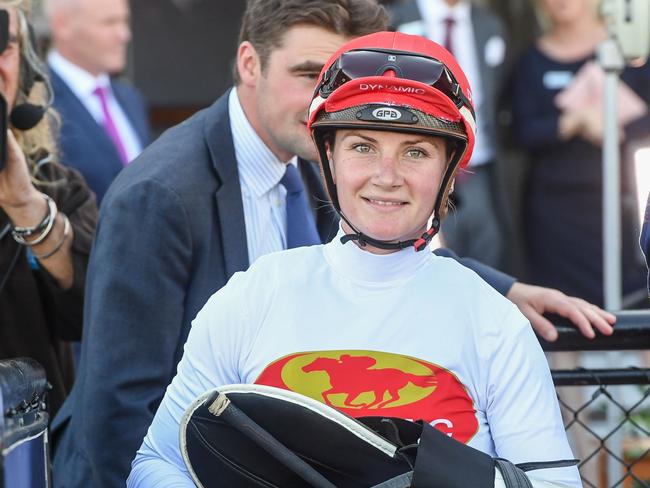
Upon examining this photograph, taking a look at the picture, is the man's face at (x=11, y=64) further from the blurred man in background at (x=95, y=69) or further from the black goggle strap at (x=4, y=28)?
the blurred man in background at (x=95, y=69)

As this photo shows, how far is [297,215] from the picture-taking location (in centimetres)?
360

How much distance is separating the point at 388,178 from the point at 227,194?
918mm

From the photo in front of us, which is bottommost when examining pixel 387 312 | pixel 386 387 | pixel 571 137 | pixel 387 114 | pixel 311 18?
pixel 571 137

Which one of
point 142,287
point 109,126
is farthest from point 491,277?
point 109,126

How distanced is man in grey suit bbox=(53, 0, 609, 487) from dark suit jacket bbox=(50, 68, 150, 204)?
2.13m

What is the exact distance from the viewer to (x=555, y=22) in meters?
6.92

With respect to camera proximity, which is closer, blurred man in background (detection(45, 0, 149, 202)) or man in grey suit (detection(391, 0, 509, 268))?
blurred man in background (detection(45, 0, 149, 202))

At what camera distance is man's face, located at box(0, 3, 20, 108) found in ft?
12.0

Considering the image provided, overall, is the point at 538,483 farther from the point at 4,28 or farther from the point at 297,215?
the point at 4,28

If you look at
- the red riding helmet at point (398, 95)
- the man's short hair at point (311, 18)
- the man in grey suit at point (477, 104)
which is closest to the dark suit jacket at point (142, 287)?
the man's short hair at point (311, 18)

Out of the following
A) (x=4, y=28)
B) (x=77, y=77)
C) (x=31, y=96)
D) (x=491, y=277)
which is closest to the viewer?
(x=491, y=277)

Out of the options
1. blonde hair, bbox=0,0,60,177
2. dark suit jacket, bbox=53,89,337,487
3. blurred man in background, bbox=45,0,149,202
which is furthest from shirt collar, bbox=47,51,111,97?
dark suit jacket, bbox=53,89,337,487

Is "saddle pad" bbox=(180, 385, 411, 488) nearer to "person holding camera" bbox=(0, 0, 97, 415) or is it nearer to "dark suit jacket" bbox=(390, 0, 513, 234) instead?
"person holding camera" bbox=(0, 0, 97, 415)

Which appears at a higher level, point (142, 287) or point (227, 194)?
point (227, 194)
